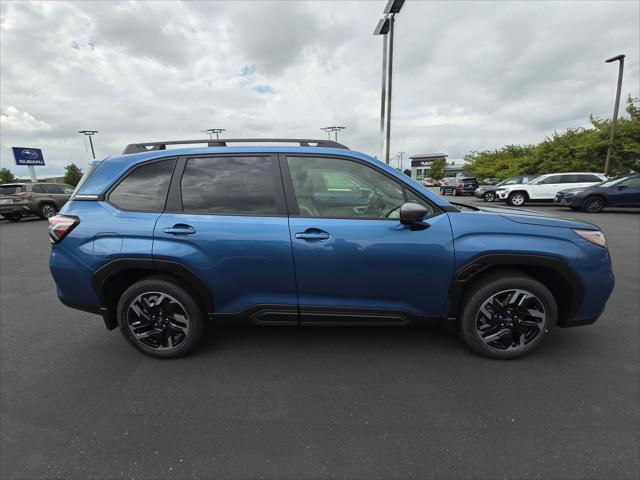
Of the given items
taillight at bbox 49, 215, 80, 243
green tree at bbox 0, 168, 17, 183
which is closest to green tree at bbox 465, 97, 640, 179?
taillight at bbox 49, 215, 80, 243

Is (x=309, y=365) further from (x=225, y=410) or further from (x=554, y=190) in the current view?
(x=554, y=190)

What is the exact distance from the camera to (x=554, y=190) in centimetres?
1423

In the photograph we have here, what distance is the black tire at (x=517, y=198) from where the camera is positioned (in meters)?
14.9

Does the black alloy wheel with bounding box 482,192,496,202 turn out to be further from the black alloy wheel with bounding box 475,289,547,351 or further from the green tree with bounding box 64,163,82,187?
the green tree with bounding box 64,163,82,187

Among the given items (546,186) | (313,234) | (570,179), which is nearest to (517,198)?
(546,186)

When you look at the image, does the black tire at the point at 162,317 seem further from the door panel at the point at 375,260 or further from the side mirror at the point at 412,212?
the side mirror at the point at 412,212

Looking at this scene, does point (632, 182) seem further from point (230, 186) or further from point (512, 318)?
point (230, 186)

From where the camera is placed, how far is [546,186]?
47.4 feet

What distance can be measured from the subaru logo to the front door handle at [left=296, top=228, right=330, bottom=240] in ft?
92.3

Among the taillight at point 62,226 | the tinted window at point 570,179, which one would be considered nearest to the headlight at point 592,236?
the taillight at point 62,226

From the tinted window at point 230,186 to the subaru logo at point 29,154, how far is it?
2725 cm

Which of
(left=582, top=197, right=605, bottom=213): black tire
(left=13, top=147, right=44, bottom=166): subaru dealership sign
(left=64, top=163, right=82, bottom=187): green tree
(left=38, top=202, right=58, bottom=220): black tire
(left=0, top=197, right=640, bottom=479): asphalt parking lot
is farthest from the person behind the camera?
(left=64, top=163, right=82, bottom=187): green tree

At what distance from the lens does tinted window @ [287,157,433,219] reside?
2.42 meters

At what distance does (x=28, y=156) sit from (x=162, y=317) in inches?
1082
